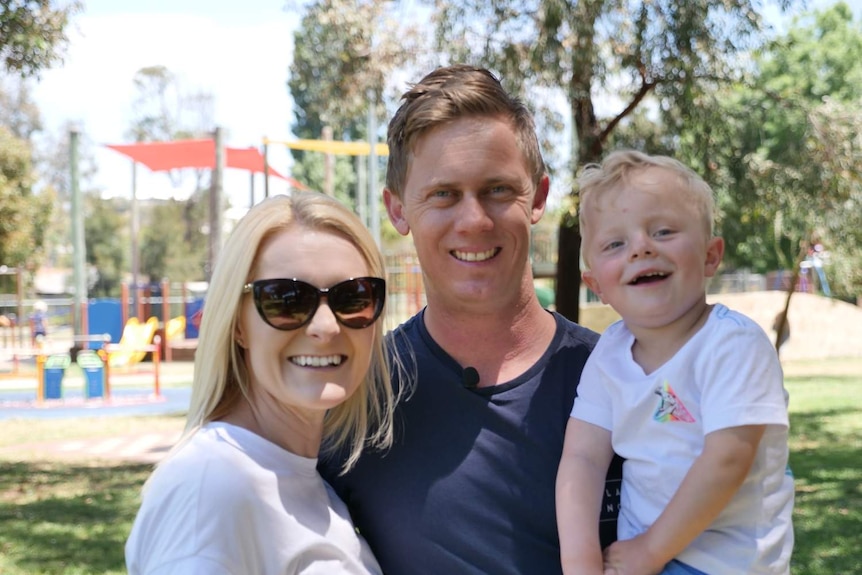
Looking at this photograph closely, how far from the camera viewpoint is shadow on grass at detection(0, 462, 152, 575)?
695 centimetres

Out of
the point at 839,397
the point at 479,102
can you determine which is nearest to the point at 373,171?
the point at 839,397

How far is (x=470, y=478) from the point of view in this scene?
232cm

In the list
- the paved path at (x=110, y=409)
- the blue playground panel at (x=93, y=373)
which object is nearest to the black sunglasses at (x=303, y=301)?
the paved path at (x=110, y=409)

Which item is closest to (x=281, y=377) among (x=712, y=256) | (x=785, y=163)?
(x=712, y=256)

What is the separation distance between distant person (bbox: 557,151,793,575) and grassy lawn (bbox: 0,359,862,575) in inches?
208

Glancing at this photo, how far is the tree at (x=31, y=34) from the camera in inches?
353

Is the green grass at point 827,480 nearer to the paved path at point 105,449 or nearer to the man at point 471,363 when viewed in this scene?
the man at point 471,363

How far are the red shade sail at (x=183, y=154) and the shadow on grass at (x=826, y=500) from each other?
47.8ft

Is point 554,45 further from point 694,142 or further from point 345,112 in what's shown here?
point 345,112

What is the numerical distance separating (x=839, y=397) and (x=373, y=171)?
33.8ft

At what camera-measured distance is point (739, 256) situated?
137 feet

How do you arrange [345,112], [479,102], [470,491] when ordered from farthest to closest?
[345,112]
[479,102]
[470,491]

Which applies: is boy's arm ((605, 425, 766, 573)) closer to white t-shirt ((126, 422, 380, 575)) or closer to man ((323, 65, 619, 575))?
man ((323, 65, 619, 575))

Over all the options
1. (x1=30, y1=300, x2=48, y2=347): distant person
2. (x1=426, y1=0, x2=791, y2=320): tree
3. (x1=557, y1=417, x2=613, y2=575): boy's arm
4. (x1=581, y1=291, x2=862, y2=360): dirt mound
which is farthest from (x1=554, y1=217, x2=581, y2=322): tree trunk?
(x1=30, y1=300, x2=48, y2=347): distant person
